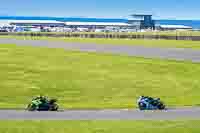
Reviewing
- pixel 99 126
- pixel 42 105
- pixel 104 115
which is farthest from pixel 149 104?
pixel 99 126

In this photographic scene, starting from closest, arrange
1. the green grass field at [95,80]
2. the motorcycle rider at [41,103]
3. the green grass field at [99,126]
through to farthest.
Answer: the green grass field at [99,126]
the motorcycle rider at [41,103]
the green grass field at [95,80]

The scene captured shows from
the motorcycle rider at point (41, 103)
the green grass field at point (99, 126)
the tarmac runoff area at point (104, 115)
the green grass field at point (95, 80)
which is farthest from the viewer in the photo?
the green grass field at point (95, 80)

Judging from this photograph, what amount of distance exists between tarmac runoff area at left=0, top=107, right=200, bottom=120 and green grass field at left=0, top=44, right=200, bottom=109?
3.67 meters

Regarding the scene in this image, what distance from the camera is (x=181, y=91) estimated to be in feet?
162

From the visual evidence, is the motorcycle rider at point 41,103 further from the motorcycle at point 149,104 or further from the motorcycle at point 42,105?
the motorcycle at point 149,104

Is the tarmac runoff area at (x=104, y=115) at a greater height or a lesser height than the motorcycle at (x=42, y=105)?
lesser

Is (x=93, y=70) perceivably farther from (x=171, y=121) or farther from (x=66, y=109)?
(x=171, y=121)

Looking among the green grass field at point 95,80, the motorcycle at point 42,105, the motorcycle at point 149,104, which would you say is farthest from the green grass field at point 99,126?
the green grass field at point 95,80

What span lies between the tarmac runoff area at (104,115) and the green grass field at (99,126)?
7.88 feet

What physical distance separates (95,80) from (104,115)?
65.9ft

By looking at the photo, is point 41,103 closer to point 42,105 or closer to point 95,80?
point 42,105

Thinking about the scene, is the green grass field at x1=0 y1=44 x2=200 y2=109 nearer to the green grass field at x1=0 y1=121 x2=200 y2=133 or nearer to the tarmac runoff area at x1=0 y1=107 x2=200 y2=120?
the tarmac runoff area at x1=0 y1=107 x2=200 y2=120

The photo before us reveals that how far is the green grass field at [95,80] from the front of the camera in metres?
44.2

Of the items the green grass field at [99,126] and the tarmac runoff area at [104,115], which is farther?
the tarmac runoff area at [104,115]
